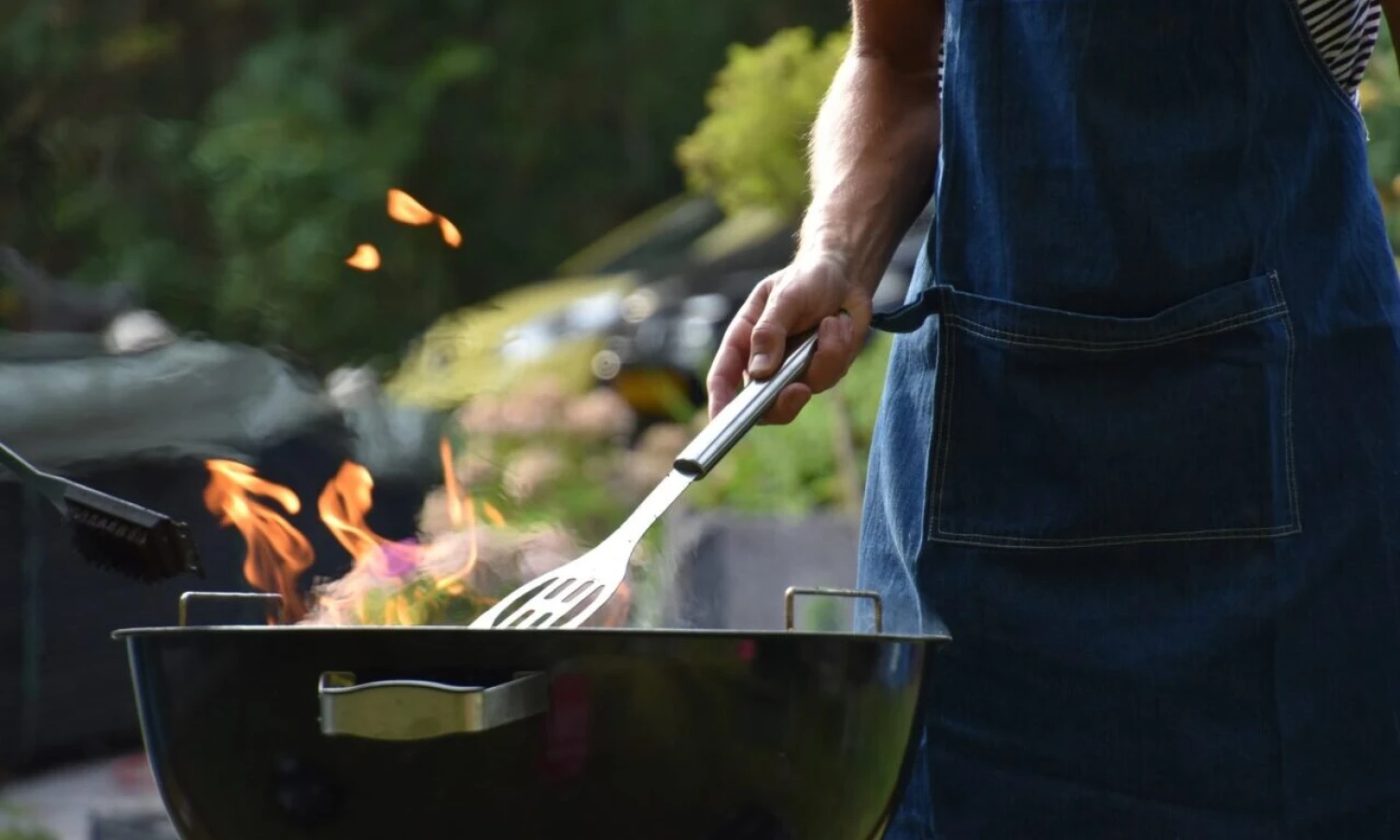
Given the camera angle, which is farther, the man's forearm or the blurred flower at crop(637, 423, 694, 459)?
the blurred flower at crop(637, 423, 694, 459)

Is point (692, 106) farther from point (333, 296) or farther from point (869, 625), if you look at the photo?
point (869, 625)

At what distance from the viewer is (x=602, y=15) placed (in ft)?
50.3

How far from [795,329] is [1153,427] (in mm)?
257

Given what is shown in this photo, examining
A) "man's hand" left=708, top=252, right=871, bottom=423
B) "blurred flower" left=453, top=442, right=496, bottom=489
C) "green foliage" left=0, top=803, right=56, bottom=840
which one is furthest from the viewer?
"green foliage" left=0, top=803, right=56, bottom=840

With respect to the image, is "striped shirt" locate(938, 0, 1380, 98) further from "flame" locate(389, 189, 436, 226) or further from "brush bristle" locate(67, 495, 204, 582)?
"brush bristle" locate(67, 495, 204, 582)

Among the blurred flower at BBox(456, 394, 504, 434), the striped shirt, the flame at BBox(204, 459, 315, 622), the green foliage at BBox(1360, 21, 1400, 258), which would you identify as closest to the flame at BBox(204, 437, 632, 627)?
the flame at BBox(204, 459, 315, 622)

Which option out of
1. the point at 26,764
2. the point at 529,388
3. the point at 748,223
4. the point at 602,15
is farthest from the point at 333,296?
the point at 602,15

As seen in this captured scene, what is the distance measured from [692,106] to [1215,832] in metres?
14.9

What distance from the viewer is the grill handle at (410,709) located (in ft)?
3.01

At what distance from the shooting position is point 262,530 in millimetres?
1529

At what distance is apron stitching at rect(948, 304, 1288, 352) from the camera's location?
1.22m

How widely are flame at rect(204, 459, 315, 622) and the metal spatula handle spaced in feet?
1.51

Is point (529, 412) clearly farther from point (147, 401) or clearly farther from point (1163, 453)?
point (1163, 453)

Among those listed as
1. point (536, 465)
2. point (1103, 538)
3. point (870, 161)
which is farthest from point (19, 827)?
point (1103, 538)
